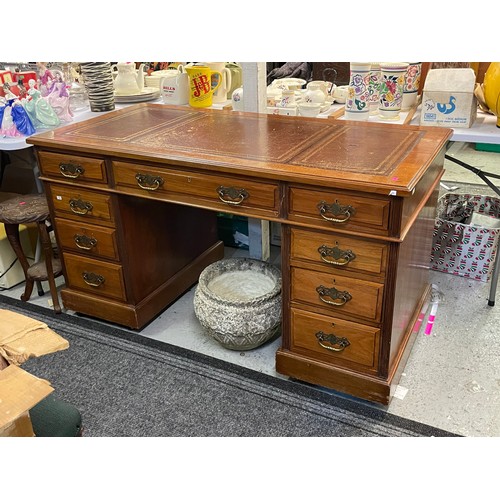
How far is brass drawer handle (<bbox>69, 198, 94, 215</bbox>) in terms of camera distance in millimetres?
2148

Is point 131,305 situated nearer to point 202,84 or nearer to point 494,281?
point 202,84

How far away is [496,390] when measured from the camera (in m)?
1.94

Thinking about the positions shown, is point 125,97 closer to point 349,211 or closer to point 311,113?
point 311,113

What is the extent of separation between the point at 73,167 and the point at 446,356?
1.59m

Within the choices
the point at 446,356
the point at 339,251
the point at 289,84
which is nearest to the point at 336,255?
the point at 339,251

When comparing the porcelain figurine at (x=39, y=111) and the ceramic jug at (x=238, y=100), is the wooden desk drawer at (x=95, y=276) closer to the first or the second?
the porcelain figurine at (x=39, y=111)

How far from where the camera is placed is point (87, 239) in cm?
222

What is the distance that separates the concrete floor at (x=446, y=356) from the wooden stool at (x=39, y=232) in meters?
0.14

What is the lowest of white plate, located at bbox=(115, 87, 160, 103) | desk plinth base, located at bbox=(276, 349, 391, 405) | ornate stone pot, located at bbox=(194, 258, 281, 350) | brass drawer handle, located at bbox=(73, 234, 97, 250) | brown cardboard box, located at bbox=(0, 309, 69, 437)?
desk plinth base, located at bbox=(276, 349, 391, 405)

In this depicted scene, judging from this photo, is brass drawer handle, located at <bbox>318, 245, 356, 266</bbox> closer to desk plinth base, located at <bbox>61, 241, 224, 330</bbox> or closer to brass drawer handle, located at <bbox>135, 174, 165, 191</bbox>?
brass drawer handle, located at <bbox>135, 174, 165, 191</bbox>

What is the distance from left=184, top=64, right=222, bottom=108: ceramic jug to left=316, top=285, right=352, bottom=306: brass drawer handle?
1205 millimetres

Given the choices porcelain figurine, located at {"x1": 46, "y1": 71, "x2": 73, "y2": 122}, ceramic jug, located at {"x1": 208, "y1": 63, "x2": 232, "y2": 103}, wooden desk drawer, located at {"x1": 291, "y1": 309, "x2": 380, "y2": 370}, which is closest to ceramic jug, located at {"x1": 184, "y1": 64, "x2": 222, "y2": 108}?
ceramic jug, located at {"x1": 208, "y1": 63, "x2": 232, "y2": 103}

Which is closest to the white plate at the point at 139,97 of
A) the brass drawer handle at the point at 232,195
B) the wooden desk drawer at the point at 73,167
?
the wooden desk drawer at the point at 73,167

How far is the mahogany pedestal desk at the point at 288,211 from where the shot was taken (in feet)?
5.39
